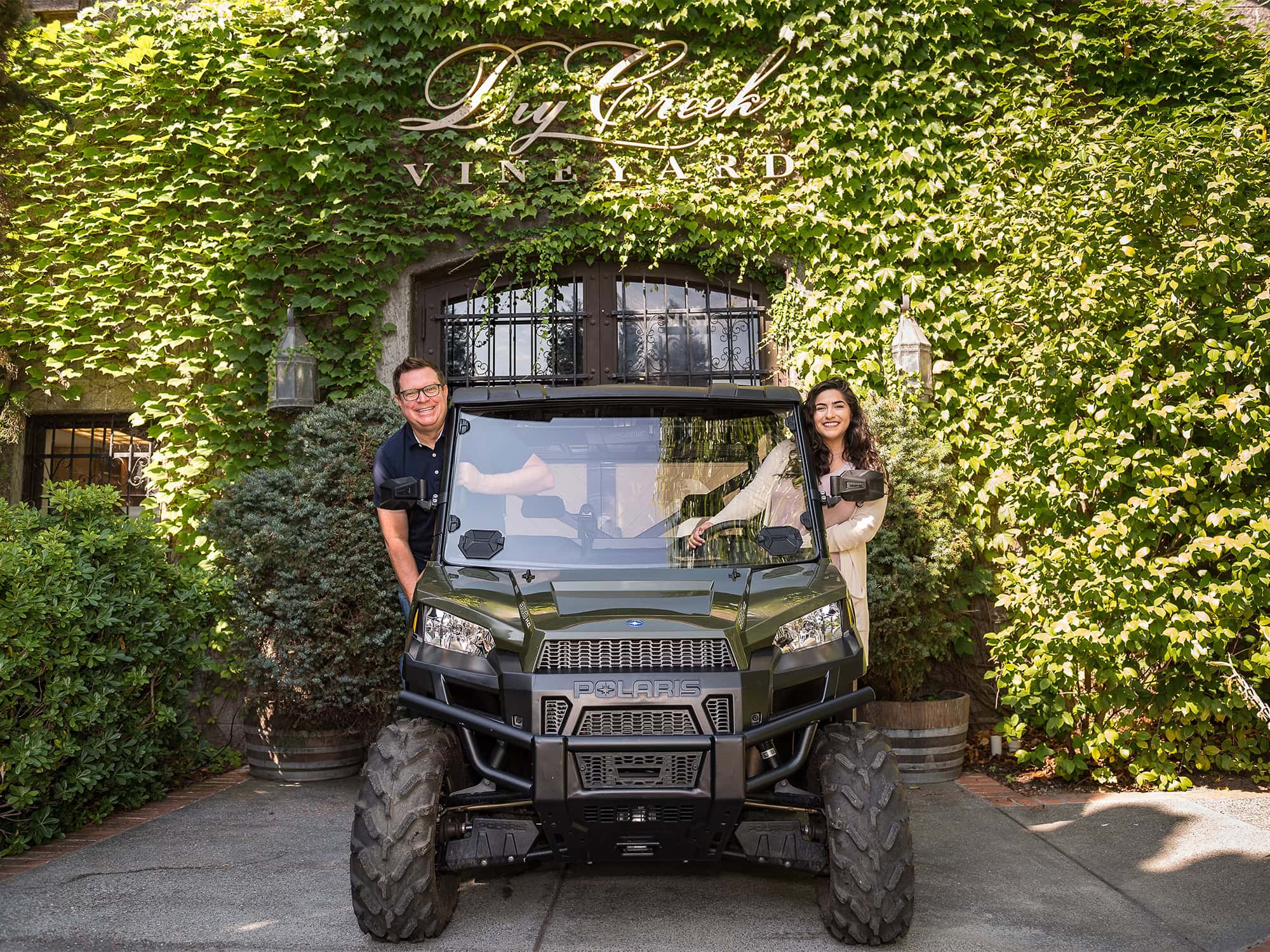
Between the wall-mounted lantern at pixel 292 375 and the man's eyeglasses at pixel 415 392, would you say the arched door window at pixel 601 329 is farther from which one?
the man's eyeglasses at pixel 415 392

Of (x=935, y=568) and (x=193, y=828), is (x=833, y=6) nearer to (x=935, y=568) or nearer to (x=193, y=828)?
(x=935, y=568)

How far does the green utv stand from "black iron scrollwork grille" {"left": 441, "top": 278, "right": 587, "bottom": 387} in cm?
428

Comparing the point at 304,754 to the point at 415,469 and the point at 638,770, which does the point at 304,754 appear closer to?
the point at 415,469

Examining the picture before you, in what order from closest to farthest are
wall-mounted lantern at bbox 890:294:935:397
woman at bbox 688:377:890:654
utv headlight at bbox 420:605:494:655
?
utv headlight at bbox 420:605:494:655
woman at bbox 688:377:890:654
wall-mounted lantern at bbox 890:294:935:397

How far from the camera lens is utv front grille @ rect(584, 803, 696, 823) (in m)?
3.22

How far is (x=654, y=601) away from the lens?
3.46 metres

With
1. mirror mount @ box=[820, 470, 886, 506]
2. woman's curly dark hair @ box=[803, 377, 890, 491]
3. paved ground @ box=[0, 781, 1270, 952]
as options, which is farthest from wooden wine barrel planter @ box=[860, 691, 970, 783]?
mirror mount @ box=[820, 470, 886, 506]

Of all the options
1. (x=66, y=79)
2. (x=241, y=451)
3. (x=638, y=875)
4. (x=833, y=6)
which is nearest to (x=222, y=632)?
(x=241, y=451)

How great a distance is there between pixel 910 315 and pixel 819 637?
467 cm

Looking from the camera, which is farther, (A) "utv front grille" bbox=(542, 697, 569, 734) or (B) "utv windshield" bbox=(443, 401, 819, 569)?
(B) "utv windshield" bbox=(443, 401, 819, 569)

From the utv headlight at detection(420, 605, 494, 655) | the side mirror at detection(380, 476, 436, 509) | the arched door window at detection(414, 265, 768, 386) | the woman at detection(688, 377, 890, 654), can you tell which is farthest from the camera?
the arched door window at detection(414, 265, 768, 386)

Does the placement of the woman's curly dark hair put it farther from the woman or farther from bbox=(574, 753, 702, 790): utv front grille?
bbox=(574, 753, 702, 790): utv front grille

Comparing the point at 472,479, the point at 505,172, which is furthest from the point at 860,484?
the point at 505,172

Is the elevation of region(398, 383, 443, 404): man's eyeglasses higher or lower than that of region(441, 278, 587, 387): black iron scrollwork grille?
lower
